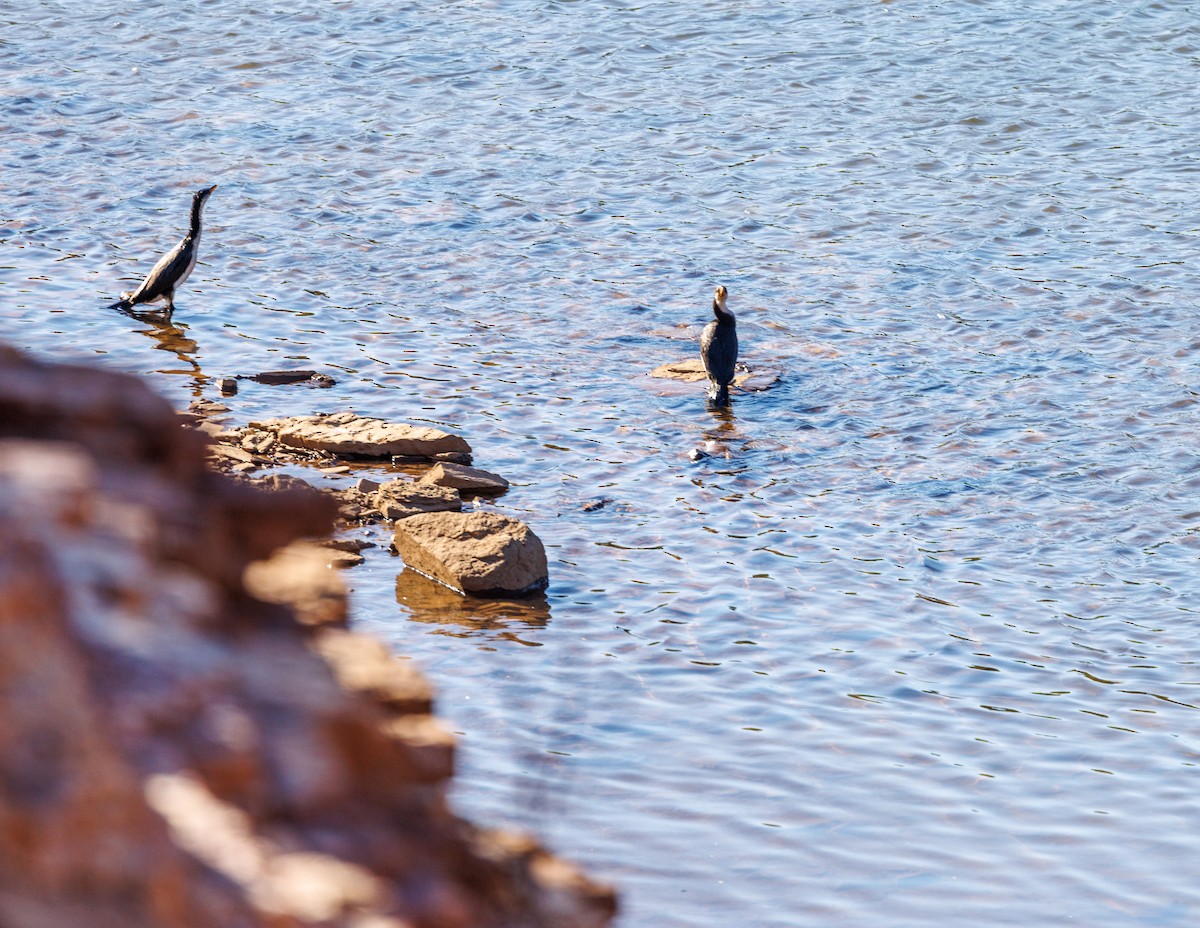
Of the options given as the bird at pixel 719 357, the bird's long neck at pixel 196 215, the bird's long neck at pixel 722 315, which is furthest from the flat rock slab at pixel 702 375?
the bird's long neck at pixel 196 215

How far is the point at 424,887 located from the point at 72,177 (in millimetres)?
18794

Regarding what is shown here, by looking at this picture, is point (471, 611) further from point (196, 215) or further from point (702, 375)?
point (196, 215)

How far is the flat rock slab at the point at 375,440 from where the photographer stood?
10.6m

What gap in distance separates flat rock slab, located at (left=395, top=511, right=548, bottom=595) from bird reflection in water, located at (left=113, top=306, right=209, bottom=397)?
12.8ft

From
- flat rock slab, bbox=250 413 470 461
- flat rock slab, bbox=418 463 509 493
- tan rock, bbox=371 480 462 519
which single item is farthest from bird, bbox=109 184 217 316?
tan rock, bbox=371 480 462 519

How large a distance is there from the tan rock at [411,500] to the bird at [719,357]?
346cm

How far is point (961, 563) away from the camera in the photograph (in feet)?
31.4

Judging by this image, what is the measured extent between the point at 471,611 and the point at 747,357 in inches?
239

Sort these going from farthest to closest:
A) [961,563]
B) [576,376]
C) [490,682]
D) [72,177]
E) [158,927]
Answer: [72,177] → [576,376] → [961,563] → [490,682] → [158,927]

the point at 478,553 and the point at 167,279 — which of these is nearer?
the point at 478,553

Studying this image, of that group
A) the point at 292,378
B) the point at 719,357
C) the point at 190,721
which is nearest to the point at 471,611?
the point at 292,378

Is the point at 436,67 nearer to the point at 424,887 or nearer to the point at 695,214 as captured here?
the point at 695,214

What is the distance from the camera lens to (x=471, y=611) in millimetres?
8422

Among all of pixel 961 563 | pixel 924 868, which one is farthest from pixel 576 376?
pixel 924 868
